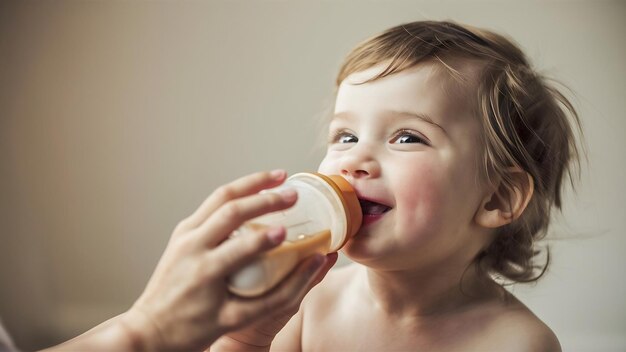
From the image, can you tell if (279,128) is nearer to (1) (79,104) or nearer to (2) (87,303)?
(1) (79,104)

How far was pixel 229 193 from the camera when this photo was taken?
23.2 inches

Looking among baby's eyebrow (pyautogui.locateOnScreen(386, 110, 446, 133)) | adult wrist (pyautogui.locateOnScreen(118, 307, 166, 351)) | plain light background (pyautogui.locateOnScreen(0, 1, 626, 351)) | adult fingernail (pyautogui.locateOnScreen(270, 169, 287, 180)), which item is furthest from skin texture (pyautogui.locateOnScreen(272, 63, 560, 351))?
plain light background (pyautogui.locateOnScreen(0, 1, 626, 351))

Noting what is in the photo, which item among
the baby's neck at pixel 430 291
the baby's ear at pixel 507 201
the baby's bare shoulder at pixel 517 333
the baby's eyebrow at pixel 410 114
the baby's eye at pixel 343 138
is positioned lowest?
the baby's bare shoulder at pixel 517 333

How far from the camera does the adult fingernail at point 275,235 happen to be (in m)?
0.55

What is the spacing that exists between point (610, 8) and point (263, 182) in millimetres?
1160

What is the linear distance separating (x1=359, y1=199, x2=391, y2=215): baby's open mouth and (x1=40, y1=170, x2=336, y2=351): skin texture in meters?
0.22

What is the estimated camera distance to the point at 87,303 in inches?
61.7

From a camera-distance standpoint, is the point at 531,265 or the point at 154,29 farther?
the point at 154,29

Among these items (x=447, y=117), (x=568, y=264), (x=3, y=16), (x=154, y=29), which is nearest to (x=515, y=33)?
(x=568, y=264)

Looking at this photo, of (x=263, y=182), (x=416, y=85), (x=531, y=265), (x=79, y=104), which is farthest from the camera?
(x=79, y=104)

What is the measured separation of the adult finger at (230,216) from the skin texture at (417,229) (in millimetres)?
210

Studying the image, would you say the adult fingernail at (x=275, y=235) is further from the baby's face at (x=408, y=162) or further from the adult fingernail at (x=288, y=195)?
the baby's face at (x=408, y=162)

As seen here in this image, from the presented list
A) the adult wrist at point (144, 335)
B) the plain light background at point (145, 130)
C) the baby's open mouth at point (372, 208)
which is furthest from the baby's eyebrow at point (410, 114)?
the plain light background at point (145, 130)

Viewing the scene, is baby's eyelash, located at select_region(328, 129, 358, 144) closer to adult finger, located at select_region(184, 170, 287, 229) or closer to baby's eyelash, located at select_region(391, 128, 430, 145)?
baby's eyelash, located at select_region(391, 128, 430, 145)
